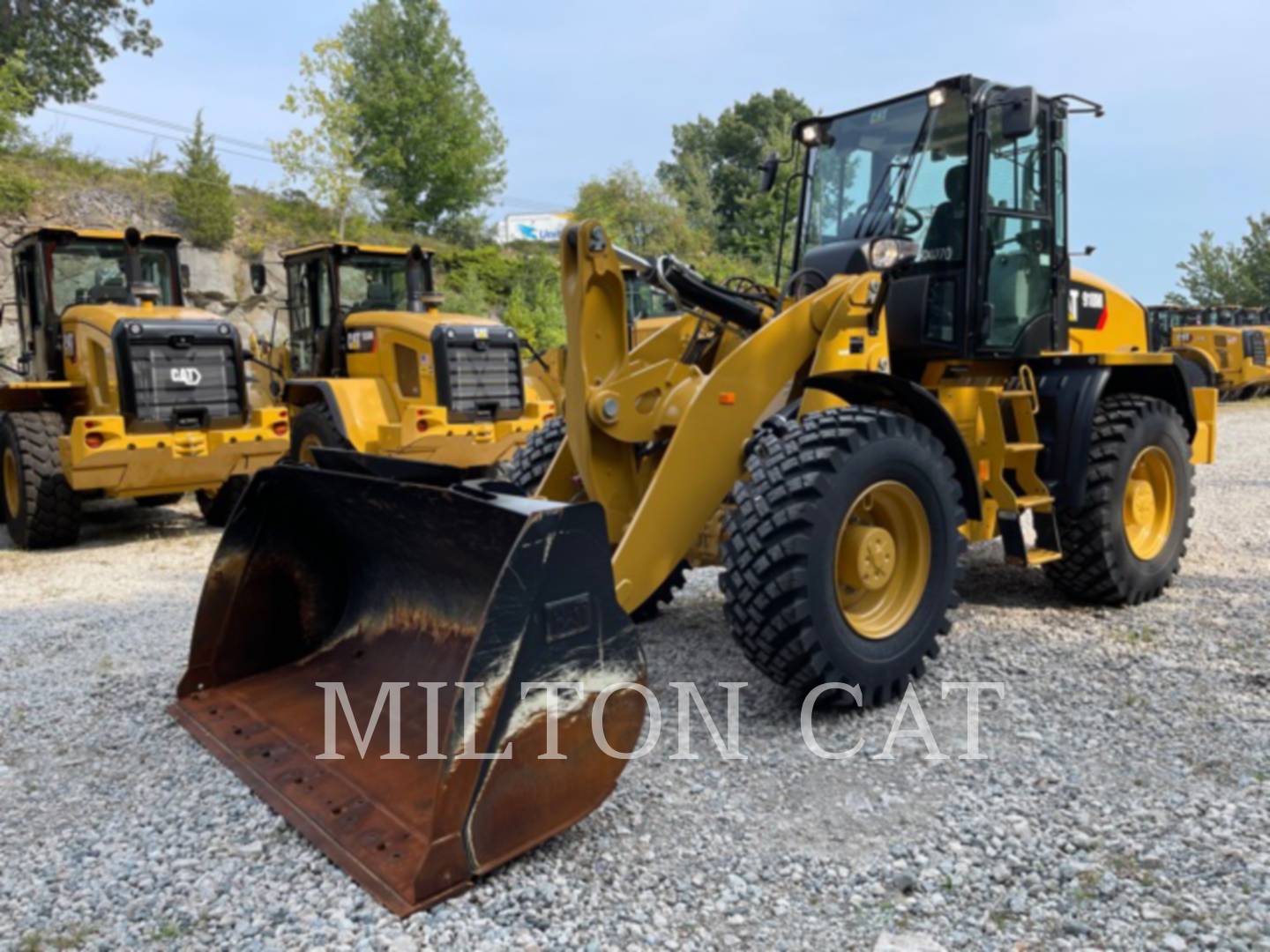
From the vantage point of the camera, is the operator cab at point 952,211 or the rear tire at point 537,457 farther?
the operator cab at point 952,211

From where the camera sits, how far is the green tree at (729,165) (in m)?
34.0

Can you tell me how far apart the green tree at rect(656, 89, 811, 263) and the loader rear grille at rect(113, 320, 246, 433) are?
76.7ft

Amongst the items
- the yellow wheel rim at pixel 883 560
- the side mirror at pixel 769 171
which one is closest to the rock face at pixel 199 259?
the side mirror at pixel 769 171

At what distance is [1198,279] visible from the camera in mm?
37094

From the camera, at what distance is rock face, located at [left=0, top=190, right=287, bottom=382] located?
20.3m

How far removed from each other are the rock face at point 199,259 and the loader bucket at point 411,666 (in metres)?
17.2

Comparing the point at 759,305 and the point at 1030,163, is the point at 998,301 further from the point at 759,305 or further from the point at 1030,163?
the point at 759,305

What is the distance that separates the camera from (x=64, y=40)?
27609 millimetres

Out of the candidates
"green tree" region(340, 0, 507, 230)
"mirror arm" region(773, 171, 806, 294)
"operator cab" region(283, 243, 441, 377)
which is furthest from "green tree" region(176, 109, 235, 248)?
"mirror arm" region(773, 171, 806, 294)

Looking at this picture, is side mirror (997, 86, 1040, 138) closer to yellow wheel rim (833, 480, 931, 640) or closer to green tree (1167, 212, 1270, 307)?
yellow wheel rim (833, 480, 931, 640)

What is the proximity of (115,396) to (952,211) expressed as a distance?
6661 millimetres

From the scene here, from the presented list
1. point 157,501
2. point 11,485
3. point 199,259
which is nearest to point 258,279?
point 157,501

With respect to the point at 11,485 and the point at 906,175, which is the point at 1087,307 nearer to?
the point at 906,175

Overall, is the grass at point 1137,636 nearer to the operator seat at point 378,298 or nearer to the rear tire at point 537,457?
the rear tire at point 537,457
